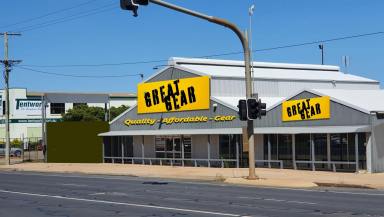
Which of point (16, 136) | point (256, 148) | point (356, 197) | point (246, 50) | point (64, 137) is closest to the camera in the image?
point (356, 197)

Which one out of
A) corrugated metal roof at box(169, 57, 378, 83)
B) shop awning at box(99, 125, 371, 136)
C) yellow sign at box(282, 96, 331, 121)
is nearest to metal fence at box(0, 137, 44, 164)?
shop awning at box(99, 125, 371, 136)

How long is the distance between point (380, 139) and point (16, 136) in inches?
2632

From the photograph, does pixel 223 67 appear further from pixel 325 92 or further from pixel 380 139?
pixel 380 139

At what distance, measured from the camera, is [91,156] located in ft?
167

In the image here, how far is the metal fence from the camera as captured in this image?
58.2m

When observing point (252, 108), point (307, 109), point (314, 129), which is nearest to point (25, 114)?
point (307, 109)

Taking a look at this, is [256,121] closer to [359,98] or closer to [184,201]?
[359,98]

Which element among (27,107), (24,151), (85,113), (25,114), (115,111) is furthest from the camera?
(115,111)

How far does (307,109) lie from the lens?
35.4m

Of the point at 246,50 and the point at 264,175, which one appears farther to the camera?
the point at 264,175

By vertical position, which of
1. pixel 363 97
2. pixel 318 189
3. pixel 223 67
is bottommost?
pixel 318 189

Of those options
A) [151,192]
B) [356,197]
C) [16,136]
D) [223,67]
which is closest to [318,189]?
[356,197]

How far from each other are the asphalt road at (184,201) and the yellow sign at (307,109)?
10.0 metres

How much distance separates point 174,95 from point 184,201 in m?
25.1
